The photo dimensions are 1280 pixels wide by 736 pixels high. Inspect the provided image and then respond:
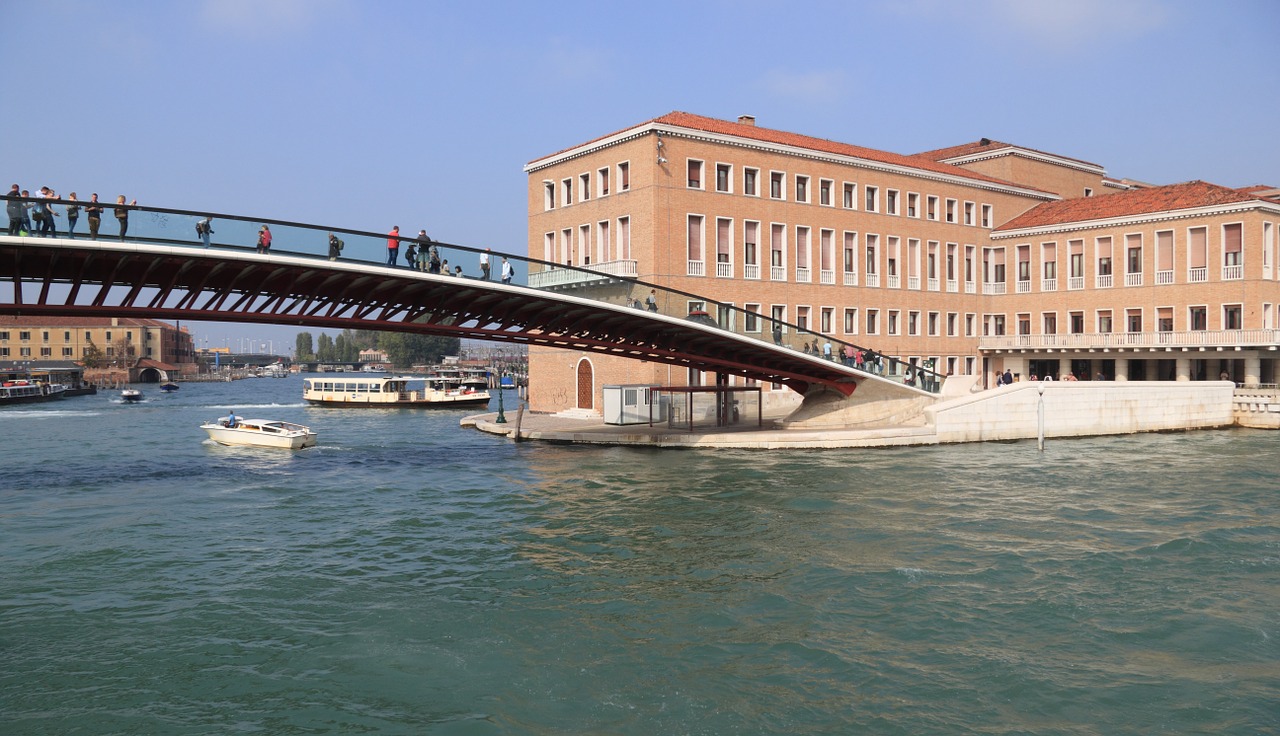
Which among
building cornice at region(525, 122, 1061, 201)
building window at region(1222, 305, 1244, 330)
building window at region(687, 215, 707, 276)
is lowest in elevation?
building window at region(1222, 305, 1244, 330)

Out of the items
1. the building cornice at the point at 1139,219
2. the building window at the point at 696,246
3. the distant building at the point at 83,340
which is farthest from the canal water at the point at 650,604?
the distant building at the point at 83,340

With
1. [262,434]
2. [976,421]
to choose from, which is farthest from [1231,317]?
[262,434]

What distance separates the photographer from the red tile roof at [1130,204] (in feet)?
144

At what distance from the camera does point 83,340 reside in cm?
12669

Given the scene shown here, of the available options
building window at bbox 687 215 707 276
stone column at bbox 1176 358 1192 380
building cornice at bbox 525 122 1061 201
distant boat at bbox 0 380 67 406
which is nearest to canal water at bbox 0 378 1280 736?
building window at bbox 687 215 707 276

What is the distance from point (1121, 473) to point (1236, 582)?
12.2 meters

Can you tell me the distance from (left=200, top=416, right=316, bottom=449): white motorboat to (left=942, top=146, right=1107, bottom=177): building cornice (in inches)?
1547

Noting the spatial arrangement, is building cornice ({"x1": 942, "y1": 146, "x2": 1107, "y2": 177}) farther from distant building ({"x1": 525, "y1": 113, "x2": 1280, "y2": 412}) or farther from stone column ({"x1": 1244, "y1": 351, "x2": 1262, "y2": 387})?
stone column ({"x1": 1244, "y1": 351, "x2": 1262, "y2": 387})

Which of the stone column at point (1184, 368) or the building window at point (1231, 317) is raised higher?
the building window at point (1231, 317)

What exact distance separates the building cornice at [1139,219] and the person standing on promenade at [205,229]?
4144cm

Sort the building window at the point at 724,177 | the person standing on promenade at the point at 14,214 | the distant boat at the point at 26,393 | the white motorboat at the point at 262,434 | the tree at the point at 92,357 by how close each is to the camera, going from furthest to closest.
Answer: the tree at the point at 92,357 → the distant boat at the point at 26,393 → the building window at the point at 724,177 → the white motorboat at the point at 262,434 → the person standing on promenade at the point at 14,214

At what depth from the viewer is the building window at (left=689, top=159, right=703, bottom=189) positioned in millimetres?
40031

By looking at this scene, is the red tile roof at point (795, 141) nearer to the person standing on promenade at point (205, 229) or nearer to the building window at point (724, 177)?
the building window at point (724, 177)

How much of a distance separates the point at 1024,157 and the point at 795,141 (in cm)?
1853
